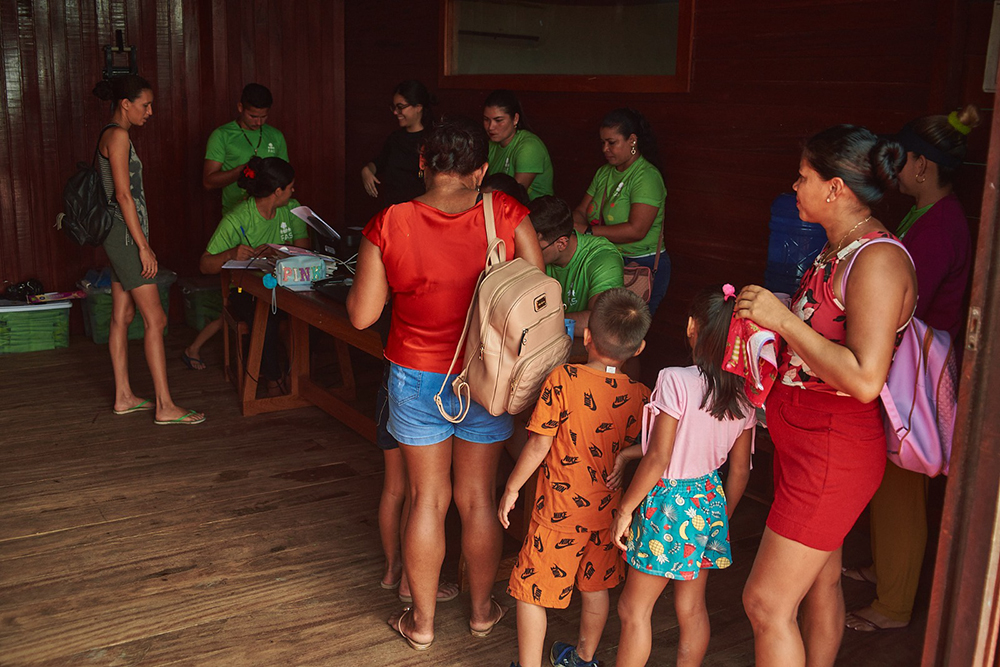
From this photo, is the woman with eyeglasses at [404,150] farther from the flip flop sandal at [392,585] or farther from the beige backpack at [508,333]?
the beige backpack at [508,333]

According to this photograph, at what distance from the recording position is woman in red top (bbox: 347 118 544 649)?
2.29 metres

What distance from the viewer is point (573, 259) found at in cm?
316

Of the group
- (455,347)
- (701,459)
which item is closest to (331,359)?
(455,347)

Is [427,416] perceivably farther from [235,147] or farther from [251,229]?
[235,147]

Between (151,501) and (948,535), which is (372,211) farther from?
(948,535)

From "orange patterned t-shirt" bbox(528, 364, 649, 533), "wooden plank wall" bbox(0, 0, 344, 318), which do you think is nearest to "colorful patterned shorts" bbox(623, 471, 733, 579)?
"orange patterned t-shirt" bbox(528, 364, 649, 533)

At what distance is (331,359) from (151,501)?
2098 mm

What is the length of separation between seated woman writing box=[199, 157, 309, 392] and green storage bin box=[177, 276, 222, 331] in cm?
125

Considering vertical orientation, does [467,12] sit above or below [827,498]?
above

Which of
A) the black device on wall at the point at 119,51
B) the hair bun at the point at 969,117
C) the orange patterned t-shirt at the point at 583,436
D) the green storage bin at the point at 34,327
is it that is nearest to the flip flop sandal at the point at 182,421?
the green storage bin at the point at 34,327

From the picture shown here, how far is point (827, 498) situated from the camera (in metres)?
1.89

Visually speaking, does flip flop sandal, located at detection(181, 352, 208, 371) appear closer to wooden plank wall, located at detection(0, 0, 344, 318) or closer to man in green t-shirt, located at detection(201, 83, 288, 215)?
man in green t-shirt, located at detection(201, 83, 288, 215)

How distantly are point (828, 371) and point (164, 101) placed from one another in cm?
538

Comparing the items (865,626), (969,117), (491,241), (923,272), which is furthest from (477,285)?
(865,626)
